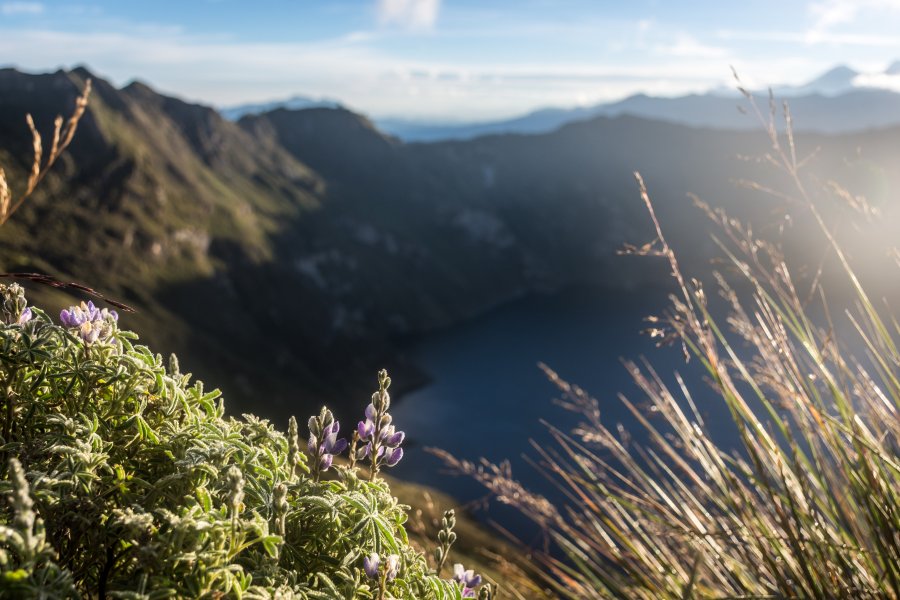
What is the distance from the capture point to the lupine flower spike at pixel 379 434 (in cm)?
204

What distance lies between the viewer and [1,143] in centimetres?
11994

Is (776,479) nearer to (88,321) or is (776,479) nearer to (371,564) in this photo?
(371,564)

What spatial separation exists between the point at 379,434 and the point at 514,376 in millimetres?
137382

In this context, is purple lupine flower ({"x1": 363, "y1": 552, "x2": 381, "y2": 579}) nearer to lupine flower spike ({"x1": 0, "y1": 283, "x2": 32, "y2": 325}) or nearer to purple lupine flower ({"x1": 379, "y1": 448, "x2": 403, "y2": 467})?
purple lupine flower ({"x1": 379, "y1": 448, "x2": 403, "y2": 467})

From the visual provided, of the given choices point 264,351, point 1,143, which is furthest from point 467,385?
point 1,143

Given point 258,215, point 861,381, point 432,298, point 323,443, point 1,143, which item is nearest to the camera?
point 323,443

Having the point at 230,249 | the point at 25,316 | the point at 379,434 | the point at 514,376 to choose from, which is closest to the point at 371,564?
the point at 379,434

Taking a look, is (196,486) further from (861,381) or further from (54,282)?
(861,381)

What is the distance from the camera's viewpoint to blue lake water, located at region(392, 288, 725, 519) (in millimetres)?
106188

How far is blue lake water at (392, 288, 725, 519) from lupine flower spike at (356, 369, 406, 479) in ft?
296

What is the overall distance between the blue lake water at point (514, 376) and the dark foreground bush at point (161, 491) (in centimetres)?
9068

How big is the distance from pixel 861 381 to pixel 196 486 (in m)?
2.68

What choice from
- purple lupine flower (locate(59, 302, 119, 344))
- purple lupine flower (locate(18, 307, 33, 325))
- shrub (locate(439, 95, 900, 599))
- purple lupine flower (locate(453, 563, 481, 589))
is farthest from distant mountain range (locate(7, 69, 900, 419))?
purple lupine flower (locate(453, 563, 481, 589))

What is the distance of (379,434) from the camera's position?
213 cm
